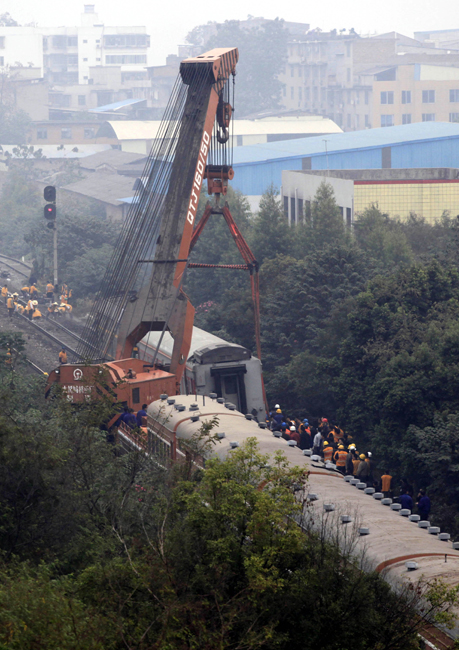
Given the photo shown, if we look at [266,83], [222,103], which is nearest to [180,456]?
[222,103]

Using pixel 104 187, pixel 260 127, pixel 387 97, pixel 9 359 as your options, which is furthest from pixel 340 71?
pixel 9 359

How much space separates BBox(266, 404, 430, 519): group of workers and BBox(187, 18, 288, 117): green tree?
11155 centimetres

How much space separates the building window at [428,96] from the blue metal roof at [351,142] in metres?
32.8

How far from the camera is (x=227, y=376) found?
22.3 metres

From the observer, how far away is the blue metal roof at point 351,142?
2279 inches

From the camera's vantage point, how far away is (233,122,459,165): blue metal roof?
57875 mm

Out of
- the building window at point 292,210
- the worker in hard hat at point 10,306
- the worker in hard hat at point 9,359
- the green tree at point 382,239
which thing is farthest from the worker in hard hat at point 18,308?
the building window at point 292,210

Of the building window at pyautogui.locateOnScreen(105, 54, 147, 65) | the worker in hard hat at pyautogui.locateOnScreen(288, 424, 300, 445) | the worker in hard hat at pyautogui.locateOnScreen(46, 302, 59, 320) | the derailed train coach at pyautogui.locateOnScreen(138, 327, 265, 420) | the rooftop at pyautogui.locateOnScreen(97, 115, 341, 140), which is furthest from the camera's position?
the building window at pyautogui.locateOnScreen(105, 54, 147, 65)

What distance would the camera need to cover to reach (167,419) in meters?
16.6

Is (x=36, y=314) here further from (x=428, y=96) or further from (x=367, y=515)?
(x=428, y=96)

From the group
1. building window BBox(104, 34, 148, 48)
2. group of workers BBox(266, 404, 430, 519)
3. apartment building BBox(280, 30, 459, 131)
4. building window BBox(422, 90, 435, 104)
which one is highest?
building window BBox(104, 34, 148, 48)

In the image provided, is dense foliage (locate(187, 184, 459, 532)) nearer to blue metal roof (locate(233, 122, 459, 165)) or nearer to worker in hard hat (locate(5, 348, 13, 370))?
worker in hard hat (locate(5, 348, 13, 370))

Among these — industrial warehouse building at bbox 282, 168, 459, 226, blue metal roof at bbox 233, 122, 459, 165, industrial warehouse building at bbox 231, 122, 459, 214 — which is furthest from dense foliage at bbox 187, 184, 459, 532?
blue metal roof at bbox 233, 122, 459, 165

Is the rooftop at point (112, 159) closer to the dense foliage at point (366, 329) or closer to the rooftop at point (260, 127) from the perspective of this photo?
the rooftop at point (260, 127)
